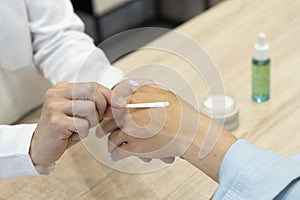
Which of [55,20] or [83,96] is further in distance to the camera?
[55,20]

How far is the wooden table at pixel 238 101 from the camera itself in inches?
35.4

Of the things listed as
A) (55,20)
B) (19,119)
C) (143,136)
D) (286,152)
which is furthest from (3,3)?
(286,152)

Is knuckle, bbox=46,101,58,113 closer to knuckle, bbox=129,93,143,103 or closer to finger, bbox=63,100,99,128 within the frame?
finger, bbox=63,100,99,128

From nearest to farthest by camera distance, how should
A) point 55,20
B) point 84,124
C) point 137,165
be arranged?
point 84,124 → point 137,165 → point 55,20

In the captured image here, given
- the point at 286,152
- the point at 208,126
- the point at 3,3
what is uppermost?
the point at 3,3

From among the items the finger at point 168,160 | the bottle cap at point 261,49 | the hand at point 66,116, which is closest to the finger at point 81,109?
the hand at point 66,116

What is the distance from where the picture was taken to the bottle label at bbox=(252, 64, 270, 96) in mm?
1047

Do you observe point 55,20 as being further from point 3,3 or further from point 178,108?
point 178,108

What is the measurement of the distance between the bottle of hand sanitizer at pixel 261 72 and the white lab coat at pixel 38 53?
10.5 inches

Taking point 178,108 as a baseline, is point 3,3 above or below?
above

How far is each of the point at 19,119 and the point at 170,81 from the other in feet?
1.05

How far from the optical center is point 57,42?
1.06 metres

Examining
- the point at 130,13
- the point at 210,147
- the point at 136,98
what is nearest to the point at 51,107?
the point at 136,98

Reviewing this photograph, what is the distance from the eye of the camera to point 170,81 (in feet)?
3.22
